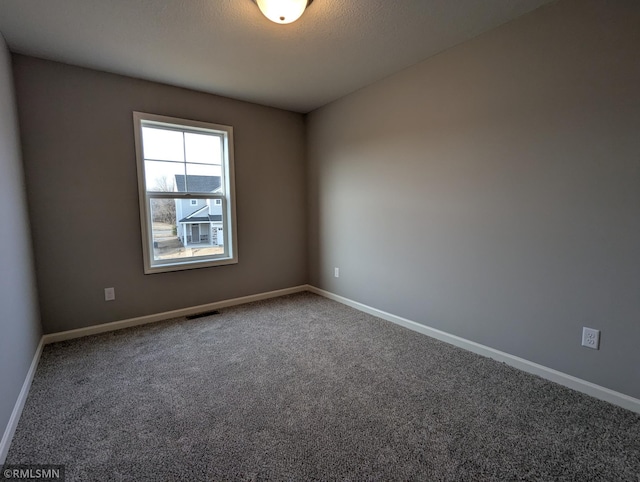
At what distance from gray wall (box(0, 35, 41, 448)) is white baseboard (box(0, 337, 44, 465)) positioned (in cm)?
4

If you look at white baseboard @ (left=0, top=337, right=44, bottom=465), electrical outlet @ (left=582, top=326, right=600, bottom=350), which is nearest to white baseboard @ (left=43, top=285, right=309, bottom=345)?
white baseboard @ (left=0, top=337, right=44, bottom=465)

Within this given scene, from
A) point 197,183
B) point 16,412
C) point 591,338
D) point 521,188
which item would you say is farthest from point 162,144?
point 591,338

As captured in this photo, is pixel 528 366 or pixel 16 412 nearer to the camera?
pixel 16 412

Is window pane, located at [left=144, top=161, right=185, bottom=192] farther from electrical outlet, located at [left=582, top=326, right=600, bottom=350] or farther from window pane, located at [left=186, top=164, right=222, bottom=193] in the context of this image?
electrical outlet, located at [left=582, top=326, right=600, bottom=350]

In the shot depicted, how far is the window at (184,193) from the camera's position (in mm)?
3137

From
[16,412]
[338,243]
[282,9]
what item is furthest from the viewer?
[338,243]

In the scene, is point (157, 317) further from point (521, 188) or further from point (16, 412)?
point (521, 188)

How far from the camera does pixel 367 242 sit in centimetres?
339

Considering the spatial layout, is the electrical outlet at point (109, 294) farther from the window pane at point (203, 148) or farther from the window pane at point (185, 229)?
the window pane at point (203, 148)

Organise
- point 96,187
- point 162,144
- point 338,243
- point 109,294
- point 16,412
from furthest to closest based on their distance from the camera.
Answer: point 338,243, point 162,144, point 109,294, point 96,187, point 16,412

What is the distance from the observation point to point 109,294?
297cm

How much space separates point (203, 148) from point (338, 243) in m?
1.94

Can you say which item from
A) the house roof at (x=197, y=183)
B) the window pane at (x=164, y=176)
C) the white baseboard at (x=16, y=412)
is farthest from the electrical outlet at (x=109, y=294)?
the house roof at (x=197, y=183)

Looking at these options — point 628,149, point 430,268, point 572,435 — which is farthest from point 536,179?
point 572,435
